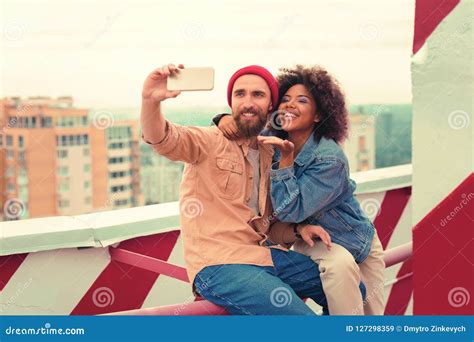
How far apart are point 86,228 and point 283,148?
0.71 metres

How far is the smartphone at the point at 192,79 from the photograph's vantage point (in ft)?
5.60

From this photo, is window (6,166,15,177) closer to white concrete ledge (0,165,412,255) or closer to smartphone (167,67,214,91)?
white concrete ledge (0,165,412,255)

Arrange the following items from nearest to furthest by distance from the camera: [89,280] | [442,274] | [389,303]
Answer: [442,274], [89,280], [389,303]

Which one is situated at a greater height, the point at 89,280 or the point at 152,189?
the point at 152,189

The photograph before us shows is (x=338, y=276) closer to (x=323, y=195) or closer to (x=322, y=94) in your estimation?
(x=323, y=195)

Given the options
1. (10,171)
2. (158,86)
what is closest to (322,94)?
(158,86)

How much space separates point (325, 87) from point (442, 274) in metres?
0.63

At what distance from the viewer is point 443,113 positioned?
200 cm

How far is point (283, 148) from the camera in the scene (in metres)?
1.76

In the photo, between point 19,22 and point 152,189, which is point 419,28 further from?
point 19,22

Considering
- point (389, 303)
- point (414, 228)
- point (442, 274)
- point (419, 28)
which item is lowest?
point (389, 303)

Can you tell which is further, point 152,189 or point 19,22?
point 152,189

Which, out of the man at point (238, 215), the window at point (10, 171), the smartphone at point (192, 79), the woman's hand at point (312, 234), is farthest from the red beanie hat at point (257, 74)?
the window at point (10, 171)
